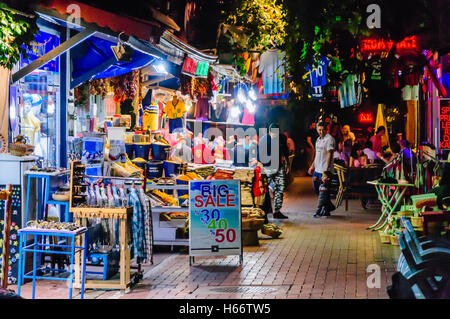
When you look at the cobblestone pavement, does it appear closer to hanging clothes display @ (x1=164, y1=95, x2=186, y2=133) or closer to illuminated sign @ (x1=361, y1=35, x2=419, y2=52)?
illuminated sign @ (x1=361, y1=35, x2=419, y2=52)

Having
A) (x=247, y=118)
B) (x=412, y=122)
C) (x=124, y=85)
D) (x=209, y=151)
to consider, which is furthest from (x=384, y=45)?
(x=247, y=118)

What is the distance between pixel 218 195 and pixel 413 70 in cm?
656

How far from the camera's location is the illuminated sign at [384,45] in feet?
40.8

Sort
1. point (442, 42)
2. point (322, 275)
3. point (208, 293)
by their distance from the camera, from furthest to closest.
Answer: point (442, 42)
point (322, 275)
point (208, 293)

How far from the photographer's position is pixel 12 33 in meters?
8.82

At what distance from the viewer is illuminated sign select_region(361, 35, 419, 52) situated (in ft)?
40.8

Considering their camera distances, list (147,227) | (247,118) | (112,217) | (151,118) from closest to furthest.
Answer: (112,217)
(147,227)
(151,118)
(247,118)

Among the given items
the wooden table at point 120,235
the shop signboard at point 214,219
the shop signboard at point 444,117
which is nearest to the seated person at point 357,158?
the shop signboard at point 444,117

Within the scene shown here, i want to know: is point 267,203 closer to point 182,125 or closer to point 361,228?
point 361,228

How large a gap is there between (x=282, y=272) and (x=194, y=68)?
697 centimetres

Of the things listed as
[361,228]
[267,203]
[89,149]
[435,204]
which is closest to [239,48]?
[267,203]

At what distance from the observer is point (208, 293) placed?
28.1 feet

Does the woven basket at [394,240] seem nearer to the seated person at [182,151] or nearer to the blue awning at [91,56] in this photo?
the blue awning at [91,56]

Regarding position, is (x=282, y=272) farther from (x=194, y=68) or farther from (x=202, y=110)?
(x=202, y=110)
